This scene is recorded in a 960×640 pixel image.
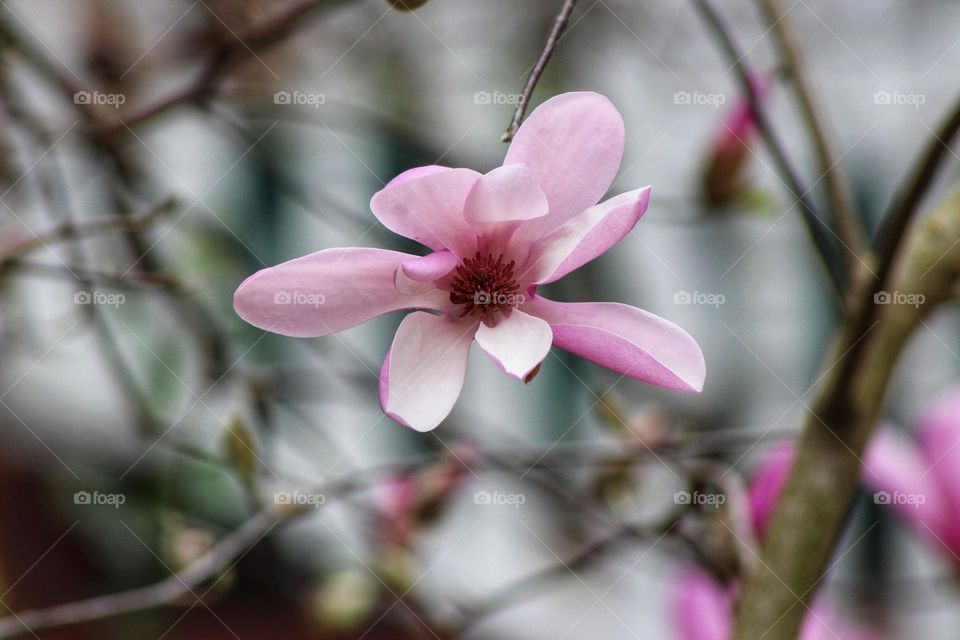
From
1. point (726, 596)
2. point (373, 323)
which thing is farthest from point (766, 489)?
point (373, 323)

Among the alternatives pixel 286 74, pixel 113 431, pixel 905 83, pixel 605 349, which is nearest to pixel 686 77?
pixel 905 83

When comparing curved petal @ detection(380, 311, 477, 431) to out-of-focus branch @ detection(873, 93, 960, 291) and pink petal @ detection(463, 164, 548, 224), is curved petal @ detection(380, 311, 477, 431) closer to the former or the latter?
pink petal @ detection(463, 164, 548, 224)

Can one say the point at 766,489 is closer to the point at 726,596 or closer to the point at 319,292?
the point at 726,596

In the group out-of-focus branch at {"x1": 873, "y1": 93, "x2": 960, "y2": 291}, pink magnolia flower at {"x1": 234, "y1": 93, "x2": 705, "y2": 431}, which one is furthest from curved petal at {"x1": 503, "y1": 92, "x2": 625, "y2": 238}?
out-of-focus branch at {"x1": 873, "y1": 93, "x2": 960, "y2": 291}

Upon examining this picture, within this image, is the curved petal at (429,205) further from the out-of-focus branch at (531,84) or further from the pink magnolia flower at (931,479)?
the pink magnolia flower at (931,479)

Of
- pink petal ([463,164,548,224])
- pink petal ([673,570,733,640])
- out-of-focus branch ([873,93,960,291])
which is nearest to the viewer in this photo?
pink petal ([463,164,548,224])

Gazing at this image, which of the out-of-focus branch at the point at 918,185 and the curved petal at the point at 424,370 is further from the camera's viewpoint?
the out-of-focus branch at the point at 918,185

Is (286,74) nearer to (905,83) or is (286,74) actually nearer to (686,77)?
(686,77)

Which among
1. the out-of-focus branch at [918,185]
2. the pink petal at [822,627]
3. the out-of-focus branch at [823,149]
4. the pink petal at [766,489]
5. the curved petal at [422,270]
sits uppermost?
the out-of-focus branch at [823,149]

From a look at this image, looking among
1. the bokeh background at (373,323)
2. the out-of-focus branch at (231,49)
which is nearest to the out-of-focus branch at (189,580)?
the bokeh background at (373,323)
